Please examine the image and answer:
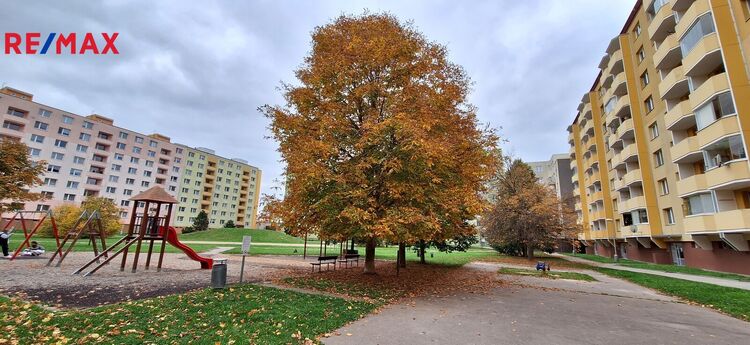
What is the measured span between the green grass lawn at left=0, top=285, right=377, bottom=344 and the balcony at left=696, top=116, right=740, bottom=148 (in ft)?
74.3

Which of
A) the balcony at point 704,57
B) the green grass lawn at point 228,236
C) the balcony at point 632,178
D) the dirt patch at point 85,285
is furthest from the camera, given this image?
the green grass lawn at point 228,236

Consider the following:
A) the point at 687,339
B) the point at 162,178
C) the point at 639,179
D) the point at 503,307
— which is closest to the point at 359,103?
the point at 503,307

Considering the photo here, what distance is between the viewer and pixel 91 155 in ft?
210

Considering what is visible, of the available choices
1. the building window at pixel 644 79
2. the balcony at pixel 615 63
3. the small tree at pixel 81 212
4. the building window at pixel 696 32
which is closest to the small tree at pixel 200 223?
the small tree at pixel 81 212

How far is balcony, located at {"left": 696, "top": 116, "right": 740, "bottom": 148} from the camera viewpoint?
18109 millimetres

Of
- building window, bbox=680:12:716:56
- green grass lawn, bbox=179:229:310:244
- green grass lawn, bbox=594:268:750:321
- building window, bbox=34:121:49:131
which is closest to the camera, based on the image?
green grass lawn, bbox=594:268:750:321

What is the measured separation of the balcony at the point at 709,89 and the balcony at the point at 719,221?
22.4 feet

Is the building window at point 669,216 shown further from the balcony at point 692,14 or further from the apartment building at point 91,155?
the apartment building at point 91,155

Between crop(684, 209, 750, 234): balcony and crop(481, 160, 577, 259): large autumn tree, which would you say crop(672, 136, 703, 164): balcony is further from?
crop(481, 160, 577, 259): large autumn tree

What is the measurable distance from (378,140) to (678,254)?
31.1m

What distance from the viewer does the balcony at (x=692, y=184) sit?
21156 mm

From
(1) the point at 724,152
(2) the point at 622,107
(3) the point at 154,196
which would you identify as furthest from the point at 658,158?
(3) the point at 154,196

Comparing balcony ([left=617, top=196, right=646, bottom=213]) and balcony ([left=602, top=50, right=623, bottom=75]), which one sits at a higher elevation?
balcony ([left=602, top=50, right=623, bottom=75])

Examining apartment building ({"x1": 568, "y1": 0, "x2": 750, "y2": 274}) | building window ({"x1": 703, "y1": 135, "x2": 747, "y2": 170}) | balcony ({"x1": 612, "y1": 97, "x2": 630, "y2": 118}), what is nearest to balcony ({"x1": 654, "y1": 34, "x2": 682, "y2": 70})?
apartment building ({"x1": 568, "y1": 0, "x2": 750, "y2": 274})
